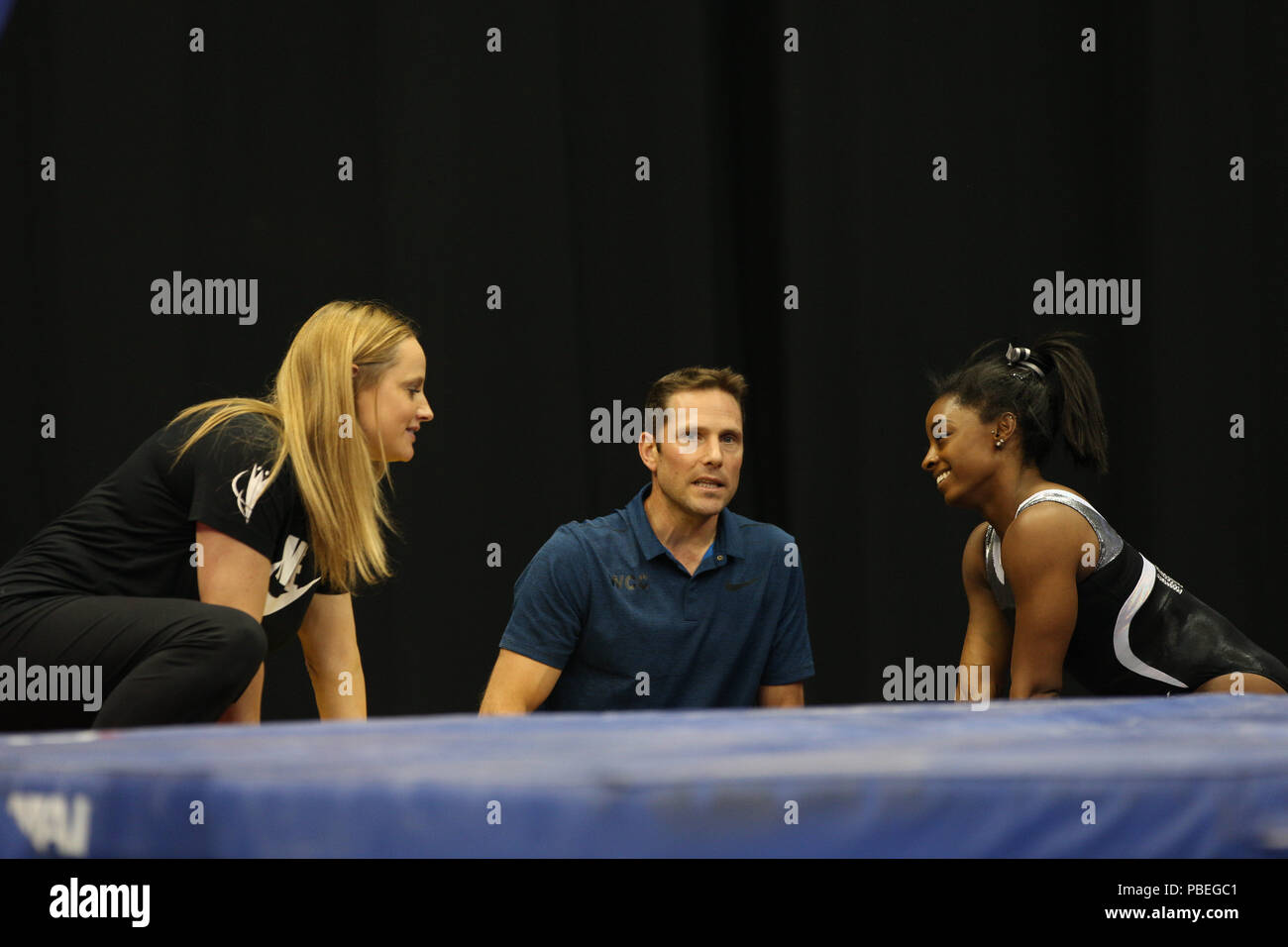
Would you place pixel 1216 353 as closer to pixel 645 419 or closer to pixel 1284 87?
pixel 1284 87

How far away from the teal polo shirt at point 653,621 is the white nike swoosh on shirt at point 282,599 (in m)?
0.29

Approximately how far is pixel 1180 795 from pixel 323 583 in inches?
50.7

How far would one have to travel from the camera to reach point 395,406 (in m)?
1.79

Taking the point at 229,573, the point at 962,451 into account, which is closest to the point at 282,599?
the point at 229,573

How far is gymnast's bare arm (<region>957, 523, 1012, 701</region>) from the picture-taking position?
2012mm

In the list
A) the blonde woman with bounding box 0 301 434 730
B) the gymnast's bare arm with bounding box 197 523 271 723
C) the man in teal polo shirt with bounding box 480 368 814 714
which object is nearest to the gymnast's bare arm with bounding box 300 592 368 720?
the blonde woman with bounding box 0 301 434 730

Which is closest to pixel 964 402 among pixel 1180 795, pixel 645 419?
pixel 645 419

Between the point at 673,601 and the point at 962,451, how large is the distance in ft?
1.69

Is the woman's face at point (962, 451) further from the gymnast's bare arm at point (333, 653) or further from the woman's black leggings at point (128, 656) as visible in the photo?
the woman's black leggings at point (128, 656)

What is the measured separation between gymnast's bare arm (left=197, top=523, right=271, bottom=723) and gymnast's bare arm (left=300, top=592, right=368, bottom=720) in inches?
14.0

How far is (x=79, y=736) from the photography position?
3.04 ft

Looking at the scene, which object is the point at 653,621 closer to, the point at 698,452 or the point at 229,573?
the point at 698,452
